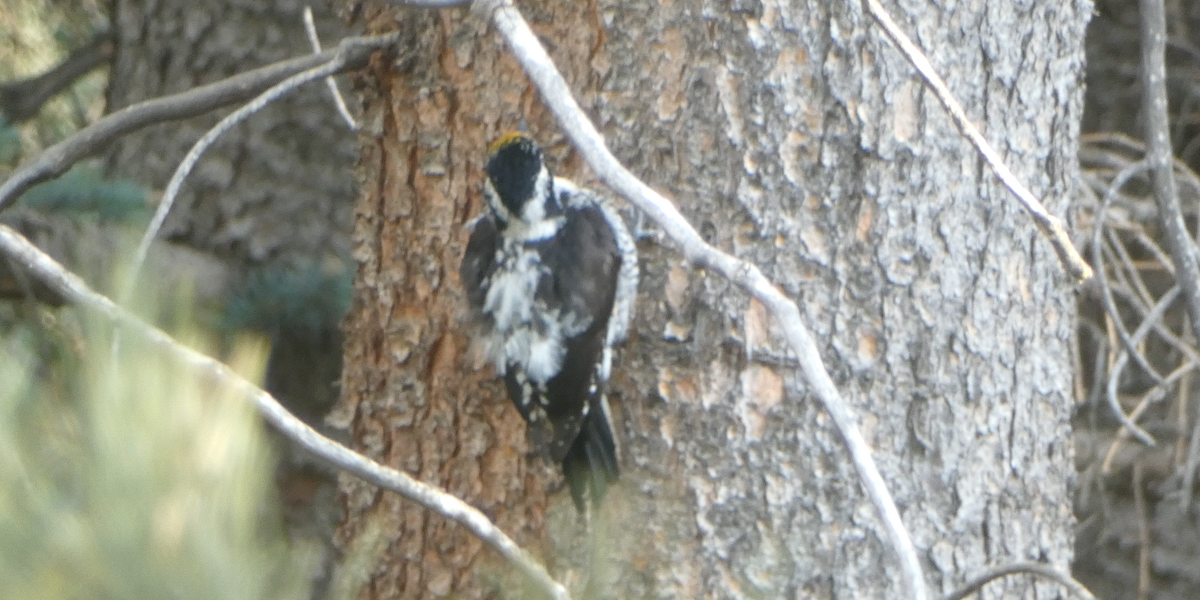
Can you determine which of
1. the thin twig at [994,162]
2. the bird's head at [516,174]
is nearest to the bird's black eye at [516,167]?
the bird's head at [516,174]

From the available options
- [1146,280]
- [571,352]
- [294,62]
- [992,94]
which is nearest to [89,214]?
[294,62]

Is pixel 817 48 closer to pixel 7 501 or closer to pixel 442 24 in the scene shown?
pixel 442 24

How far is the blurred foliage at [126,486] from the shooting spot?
23.6 inches

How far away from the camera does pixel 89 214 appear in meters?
1.81

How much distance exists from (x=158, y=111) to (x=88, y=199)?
33cm

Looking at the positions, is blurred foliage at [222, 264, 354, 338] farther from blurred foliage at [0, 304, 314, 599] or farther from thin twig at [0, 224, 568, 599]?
blurred foliage at [0, 304, 314, 599]

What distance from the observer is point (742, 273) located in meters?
0.94

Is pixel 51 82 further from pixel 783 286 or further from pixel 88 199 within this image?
pixel 783 286

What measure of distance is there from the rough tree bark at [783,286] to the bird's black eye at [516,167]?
65mm

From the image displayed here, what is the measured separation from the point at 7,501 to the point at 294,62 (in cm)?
109

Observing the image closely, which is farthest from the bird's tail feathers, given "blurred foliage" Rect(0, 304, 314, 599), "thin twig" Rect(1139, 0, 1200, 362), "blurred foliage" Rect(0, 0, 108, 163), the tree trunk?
"blurred foliage" Rect(0, 0, 108, 163)

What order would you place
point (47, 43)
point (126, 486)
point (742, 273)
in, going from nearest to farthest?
point (126, 486)
point (742, 273)
point (47, 43)

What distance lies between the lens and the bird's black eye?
144cm

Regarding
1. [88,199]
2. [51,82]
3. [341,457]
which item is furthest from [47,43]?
[341,457]
